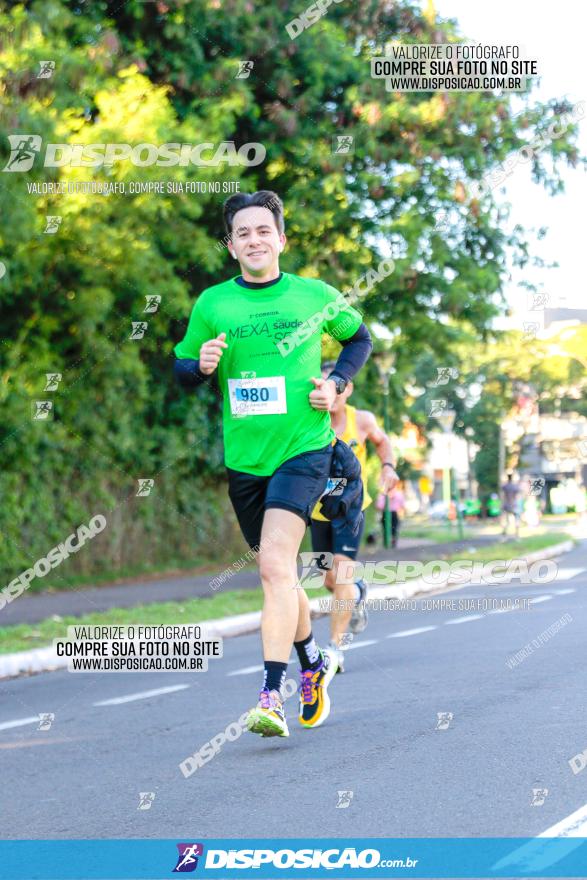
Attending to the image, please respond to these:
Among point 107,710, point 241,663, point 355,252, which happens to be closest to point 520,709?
point 107,710

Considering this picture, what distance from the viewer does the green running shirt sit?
19.2ft

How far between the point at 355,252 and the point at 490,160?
2.61m

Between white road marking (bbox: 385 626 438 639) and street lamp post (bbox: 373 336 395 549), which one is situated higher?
street lamp post (bbox: 373 336 395 549)

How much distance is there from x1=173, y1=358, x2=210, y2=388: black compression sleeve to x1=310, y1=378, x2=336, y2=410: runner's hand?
431 millimetres

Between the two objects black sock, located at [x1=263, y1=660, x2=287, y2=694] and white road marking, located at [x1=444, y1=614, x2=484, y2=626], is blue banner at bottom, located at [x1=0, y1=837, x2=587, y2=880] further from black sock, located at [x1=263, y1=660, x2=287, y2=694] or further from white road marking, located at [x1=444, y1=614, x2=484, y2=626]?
white road marking, located at [x1=444, y1=614, x2=484, y2=626]

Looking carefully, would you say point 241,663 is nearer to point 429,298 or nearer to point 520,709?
point 520,709

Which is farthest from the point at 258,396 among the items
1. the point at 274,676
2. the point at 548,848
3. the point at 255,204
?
the point at 548,848

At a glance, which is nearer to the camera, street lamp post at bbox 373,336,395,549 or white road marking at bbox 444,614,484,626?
white road marking at bbox 444,614,484,626

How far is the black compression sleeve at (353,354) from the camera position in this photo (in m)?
6.15

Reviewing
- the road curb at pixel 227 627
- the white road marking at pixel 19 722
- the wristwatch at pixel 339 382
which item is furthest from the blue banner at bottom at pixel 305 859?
the road curb at pixel 227 627

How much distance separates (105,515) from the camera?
839 inches

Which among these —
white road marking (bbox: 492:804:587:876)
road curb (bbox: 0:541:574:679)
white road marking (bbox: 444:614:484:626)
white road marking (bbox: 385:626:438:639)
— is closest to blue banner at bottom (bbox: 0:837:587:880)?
white road marking (bbox: 492:804:587:876)

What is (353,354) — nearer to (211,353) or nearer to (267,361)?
(267,361)

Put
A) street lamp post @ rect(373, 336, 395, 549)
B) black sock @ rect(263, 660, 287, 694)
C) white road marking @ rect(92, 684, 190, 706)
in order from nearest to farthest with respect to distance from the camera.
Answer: black sock @ rect(263, 660, 287, 694), white road marking @ rect(92, 684, 190, 706), street lamp post @ rect(373, 336, 395, 549)
